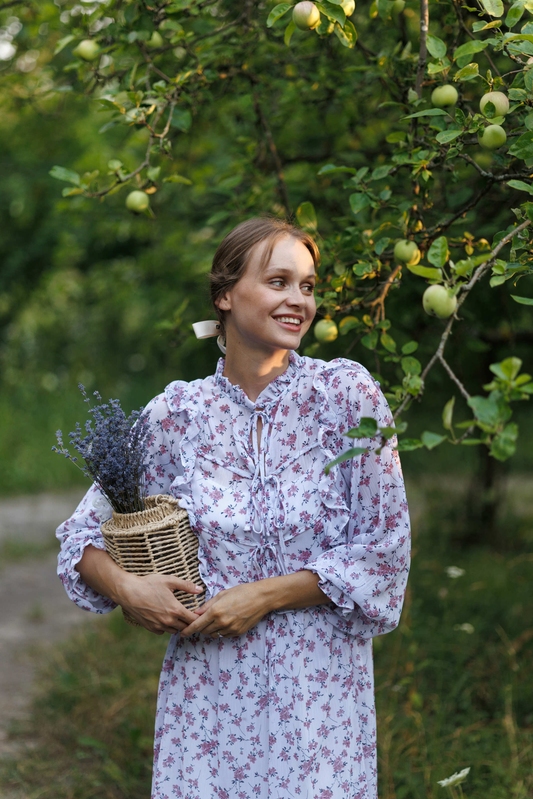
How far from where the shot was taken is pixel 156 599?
1.67 meters

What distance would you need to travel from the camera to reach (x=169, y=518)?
1.68m

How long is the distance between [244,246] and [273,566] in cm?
64

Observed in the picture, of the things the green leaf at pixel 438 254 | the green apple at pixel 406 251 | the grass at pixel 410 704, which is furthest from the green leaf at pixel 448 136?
the grass at pixel 410 704

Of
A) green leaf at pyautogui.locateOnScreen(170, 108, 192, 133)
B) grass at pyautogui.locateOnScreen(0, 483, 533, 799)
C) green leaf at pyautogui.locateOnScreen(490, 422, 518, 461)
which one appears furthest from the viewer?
grass at pyautogui.locateOnScreen(0, 483, 533, 799)

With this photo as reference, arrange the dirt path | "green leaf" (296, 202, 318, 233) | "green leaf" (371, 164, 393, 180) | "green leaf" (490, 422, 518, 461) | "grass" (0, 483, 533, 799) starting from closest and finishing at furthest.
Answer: "green leaf" (490, 422, 518, 461)
"green leaf" (371, 164, 393, 180)
"green leaf" (296, 202, 318, 233)
"grass" (0, 483, 533, 799)
the dirt path

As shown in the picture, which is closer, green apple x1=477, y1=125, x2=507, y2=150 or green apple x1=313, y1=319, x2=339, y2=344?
green apple x1=477, y1=125, x2=507, y2=150

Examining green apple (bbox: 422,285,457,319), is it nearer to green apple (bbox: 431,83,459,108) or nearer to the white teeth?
the white teeth

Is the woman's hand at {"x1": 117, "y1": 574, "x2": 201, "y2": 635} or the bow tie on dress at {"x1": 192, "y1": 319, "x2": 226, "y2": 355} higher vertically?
the bow tie on dress at {"x1": 192, "y1": 319, "x2": 226, "y2": 355}

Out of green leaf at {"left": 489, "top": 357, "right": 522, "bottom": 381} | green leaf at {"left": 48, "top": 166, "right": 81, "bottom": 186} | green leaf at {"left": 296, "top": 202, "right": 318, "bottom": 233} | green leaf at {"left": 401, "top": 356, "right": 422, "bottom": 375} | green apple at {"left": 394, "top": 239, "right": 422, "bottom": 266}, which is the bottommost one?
green leaf at {"left": 296, "top": 202, "right": 318, "bottom": 233}

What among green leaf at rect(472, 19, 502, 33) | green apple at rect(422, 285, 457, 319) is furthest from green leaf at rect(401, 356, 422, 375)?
green leaf at rect(472, 19, 502, 33)

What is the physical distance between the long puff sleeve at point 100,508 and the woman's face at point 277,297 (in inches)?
9.9

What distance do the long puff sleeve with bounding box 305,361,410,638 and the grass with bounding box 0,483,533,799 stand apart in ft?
3.81

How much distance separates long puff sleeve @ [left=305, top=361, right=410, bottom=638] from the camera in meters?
1.67

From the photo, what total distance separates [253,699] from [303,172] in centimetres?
246
